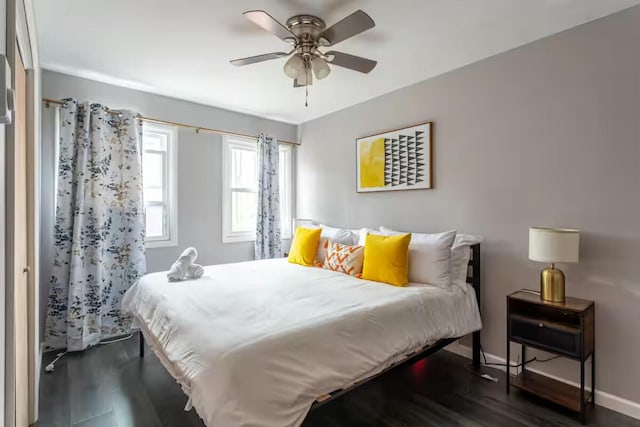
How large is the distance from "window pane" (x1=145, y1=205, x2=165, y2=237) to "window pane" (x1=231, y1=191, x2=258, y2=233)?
Answer: 84 cm

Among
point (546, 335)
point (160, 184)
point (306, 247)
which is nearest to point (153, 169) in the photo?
point (160, 184)

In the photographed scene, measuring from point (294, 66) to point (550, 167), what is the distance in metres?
2.00

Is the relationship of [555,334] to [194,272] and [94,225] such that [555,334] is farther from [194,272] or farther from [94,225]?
[94,225]

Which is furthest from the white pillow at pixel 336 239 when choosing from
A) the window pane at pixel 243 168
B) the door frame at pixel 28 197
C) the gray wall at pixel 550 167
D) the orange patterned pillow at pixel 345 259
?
the door frame at pixel 28 197

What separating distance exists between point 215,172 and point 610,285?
3.82 m

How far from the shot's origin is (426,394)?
229 centimetres

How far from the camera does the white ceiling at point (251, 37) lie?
2.06 metres

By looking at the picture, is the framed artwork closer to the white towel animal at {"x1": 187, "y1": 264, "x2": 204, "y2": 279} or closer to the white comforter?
the white comforter

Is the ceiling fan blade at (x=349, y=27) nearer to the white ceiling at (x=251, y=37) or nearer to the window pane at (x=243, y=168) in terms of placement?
the white ceiling at (x=251, y=37)

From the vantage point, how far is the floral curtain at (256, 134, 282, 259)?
4.24 m

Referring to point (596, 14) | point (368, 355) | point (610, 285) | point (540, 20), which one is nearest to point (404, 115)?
point (540, 20)

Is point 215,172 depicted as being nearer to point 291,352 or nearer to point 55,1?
point 55,1

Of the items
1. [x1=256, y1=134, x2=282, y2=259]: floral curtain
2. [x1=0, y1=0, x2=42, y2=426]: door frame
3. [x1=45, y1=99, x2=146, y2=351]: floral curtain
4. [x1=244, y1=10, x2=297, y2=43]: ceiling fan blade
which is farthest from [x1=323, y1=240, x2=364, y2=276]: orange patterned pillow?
[x1=0, y1=0, x2=42, y2=426]: door frame

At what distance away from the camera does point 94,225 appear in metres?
3.04
